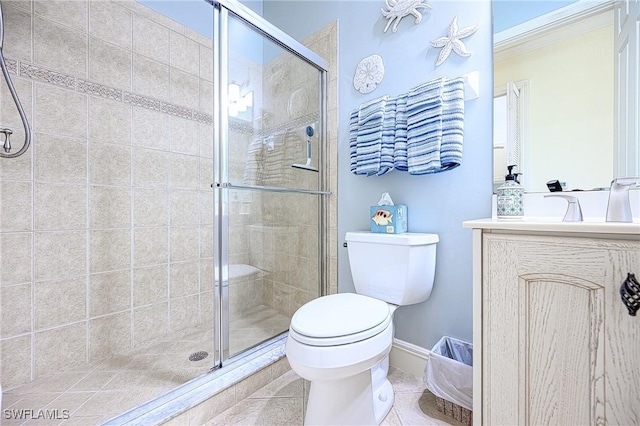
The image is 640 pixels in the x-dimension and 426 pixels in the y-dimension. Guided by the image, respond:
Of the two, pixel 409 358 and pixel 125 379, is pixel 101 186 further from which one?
pixel 409 358

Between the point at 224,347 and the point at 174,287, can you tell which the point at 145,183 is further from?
the point at 224,347

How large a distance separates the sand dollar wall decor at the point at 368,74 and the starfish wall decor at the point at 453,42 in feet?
1.01

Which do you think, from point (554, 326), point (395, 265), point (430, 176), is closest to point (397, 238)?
point (395, 265)

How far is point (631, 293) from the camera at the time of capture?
0.59 m

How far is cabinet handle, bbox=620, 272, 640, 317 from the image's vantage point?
0.59 metres

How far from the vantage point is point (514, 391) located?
29.0 inches

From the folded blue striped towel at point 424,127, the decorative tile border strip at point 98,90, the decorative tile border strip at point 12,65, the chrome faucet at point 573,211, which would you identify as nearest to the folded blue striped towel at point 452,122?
the folded blue striped towel at point 424,127

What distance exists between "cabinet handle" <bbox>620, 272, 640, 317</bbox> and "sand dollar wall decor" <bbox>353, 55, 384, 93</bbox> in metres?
1.32

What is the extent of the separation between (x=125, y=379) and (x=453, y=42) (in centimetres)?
214

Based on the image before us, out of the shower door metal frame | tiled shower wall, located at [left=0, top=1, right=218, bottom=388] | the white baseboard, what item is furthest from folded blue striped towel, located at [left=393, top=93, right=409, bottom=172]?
tiled shower wall, located at [left=0, top=1, right=218, bottom=388]

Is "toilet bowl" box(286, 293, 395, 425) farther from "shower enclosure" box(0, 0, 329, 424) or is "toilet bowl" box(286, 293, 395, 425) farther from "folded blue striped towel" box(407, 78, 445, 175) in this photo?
"folded blue striped towel" box(407, 78, 445, 175)

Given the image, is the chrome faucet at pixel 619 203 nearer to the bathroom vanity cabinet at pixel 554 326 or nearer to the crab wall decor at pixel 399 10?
the bathroom vanity cabinet at pixel 554 326

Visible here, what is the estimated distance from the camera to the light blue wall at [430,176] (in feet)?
4.00

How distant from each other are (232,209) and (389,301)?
2.80 ft
